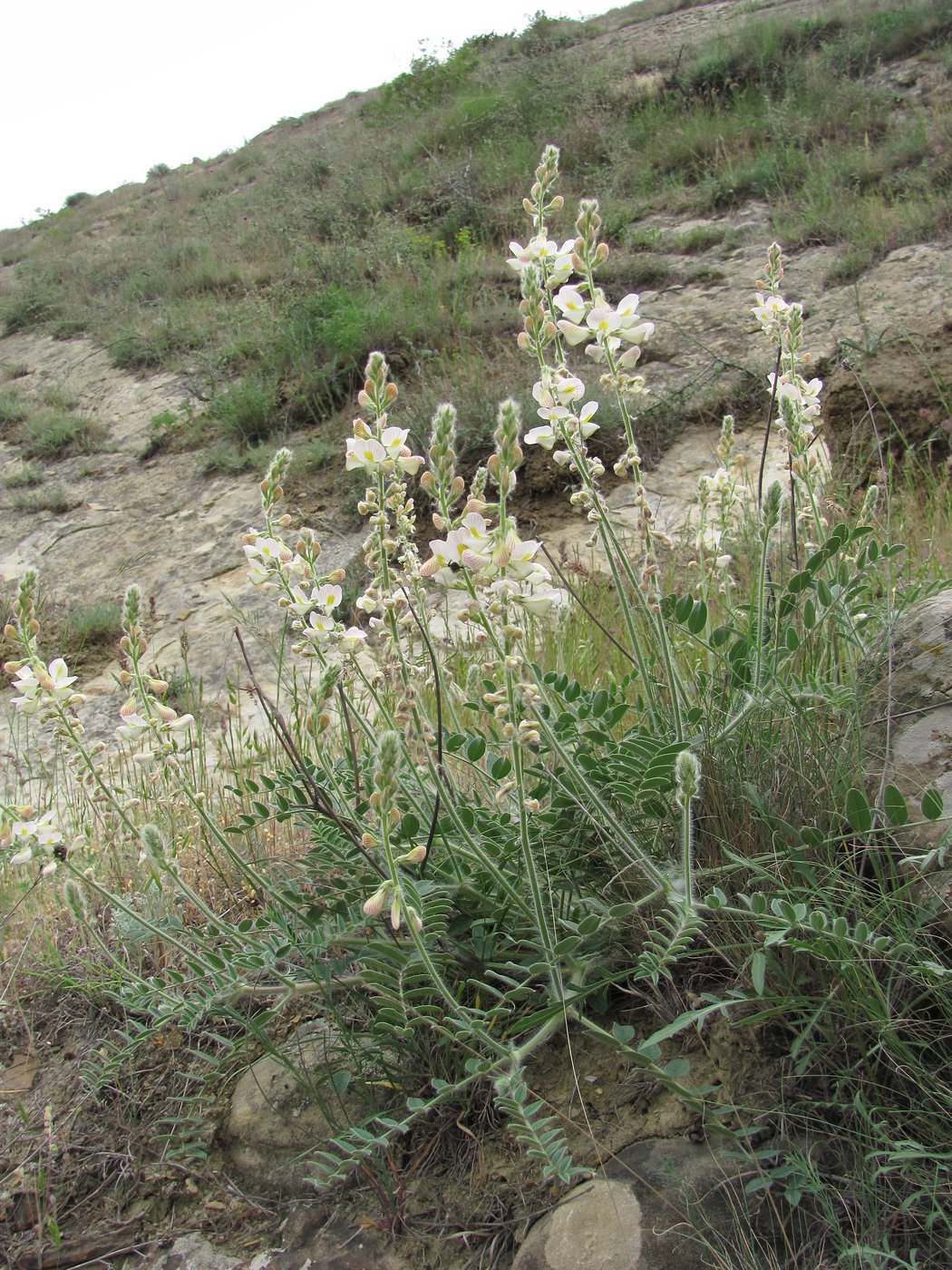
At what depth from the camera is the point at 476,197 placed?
380 inches

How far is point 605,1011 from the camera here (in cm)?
169

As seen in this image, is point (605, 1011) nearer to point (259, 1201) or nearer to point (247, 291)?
point (259, 1201)

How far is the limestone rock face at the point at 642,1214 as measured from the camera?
1317 mm

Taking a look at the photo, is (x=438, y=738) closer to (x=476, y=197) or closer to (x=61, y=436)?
(x=61, y=436)

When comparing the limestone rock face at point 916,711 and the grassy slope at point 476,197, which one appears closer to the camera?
the limestone rock face at point 916,711

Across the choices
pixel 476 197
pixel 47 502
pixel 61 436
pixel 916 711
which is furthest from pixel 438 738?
pixel 476 197

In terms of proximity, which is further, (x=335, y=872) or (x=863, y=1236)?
(x=335, y=872)

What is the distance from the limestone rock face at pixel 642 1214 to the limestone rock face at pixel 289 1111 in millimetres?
469

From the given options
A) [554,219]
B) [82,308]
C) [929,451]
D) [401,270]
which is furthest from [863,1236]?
[82,308]

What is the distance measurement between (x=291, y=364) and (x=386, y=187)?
451 centimetres

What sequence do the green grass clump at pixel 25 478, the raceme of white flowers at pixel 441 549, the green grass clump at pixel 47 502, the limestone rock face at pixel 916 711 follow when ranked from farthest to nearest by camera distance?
the green grass clump at pixel 25 478, the green grass clump at pixel 47 502, the limestone rock face at pixel 916 711, the raceme of white flowers at pixel 441 549

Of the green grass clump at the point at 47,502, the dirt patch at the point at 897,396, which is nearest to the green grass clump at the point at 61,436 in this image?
the green grass clump at the point at 47,502

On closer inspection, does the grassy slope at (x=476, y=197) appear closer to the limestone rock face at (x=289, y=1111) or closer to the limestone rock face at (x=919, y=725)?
the limestone rock face at (x=919, y=725)

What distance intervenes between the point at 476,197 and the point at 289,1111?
9.77 m
